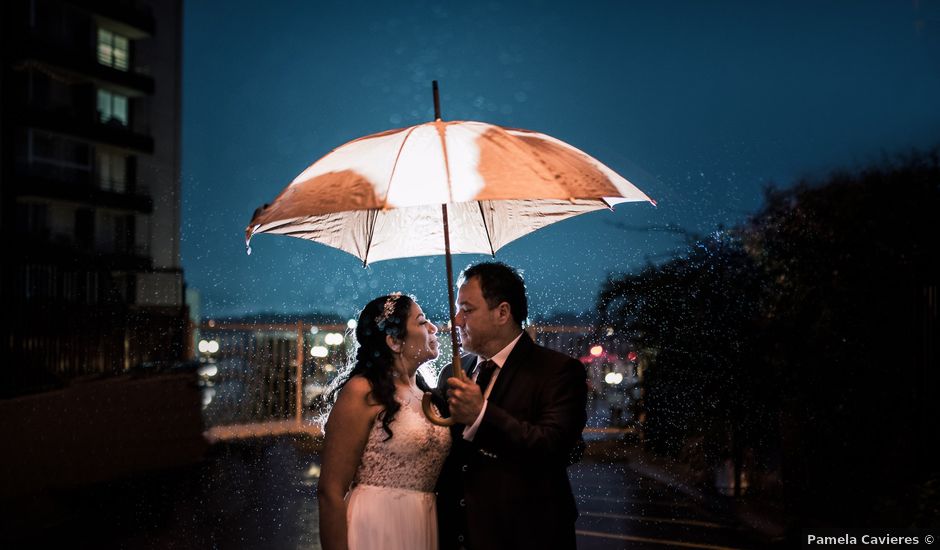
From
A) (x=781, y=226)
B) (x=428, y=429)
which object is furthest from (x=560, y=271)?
(x=428, y=429)

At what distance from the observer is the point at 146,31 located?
147 feet

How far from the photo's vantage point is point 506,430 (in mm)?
3121

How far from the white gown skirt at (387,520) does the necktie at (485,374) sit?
1.88ft

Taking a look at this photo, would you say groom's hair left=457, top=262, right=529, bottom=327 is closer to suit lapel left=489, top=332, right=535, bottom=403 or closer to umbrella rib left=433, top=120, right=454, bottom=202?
suit lapel left=489, top=332, right=535, bottom=403

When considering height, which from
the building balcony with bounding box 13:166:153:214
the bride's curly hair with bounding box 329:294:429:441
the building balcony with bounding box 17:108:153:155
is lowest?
the bride's curly hair with bounding box 329:294:429:441

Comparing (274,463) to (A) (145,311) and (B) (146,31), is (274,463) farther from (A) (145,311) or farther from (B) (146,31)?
(B) (146,31)

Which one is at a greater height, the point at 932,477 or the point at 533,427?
the point at 533,427

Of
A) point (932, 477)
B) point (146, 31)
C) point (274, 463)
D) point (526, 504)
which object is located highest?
point (146, 31)

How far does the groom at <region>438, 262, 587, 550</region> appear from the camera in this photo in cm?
316

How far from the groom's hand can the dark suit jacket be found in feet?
0.17

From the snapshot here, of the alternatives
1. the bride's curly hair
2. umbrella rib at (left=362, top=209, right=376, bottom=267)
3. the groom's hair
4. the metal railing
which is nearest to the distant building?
the metal railing

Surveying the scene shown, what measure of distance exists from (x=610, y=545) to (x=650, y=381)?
2.72 m

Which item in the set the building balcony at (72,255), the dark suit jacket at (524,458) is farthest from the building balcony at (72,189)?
the dark suit jacket at (524,458)

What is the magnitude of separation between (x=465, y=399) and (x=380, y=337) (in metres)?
0.69
